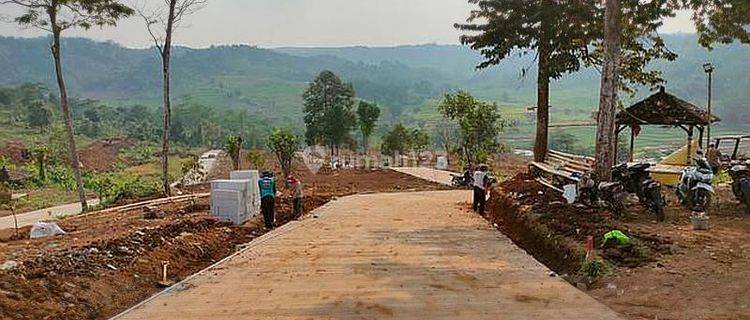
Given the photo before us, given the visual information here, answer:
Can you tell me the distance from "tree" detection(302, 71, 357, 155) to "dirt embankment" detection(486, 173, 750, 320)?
40.0 metres

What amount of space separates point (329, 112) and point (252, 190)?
38.2m

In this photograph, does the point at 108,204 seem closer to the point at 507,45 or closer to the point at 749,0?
the point at 507,45

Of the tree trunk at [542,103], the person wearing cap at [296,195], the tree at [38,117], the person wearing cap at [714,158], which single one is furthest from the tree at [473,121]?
the tree at [38,117]

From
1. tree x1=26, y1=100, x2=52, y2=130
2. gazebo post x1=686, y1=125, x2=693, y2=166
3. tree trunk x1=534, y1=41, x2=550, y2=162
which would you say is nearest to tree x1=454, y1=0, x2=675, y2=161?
→ tree trunk x1=534, y1=41, x2=550, y2=162

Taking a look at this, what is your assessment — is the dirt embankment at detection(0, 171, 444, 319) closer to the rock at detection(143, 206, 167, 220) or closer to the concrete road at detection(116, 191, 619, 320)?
the rock at detection(143, 206, 167, 220)

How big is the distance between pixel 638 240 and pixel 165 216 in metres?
9.33

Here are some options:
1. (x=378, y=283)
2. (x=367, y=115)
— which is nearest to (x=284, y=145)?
(x=378, y=283)

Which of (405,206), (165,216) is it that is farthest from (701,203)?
(165,216)

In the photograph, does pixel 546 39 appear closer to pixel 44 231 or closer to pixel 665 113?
pixel 665 113

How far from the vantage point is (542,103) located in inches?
734

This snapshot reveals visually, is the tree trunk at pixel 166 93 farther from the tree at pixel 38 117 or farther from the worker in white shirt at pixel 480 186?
the tree at pixel 38 117

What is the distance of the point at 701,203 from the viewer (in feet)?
35.1

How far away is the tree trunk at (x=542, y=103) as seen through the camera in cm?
1808

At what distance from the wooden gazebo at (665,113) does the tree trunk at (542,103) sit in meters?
2.01
